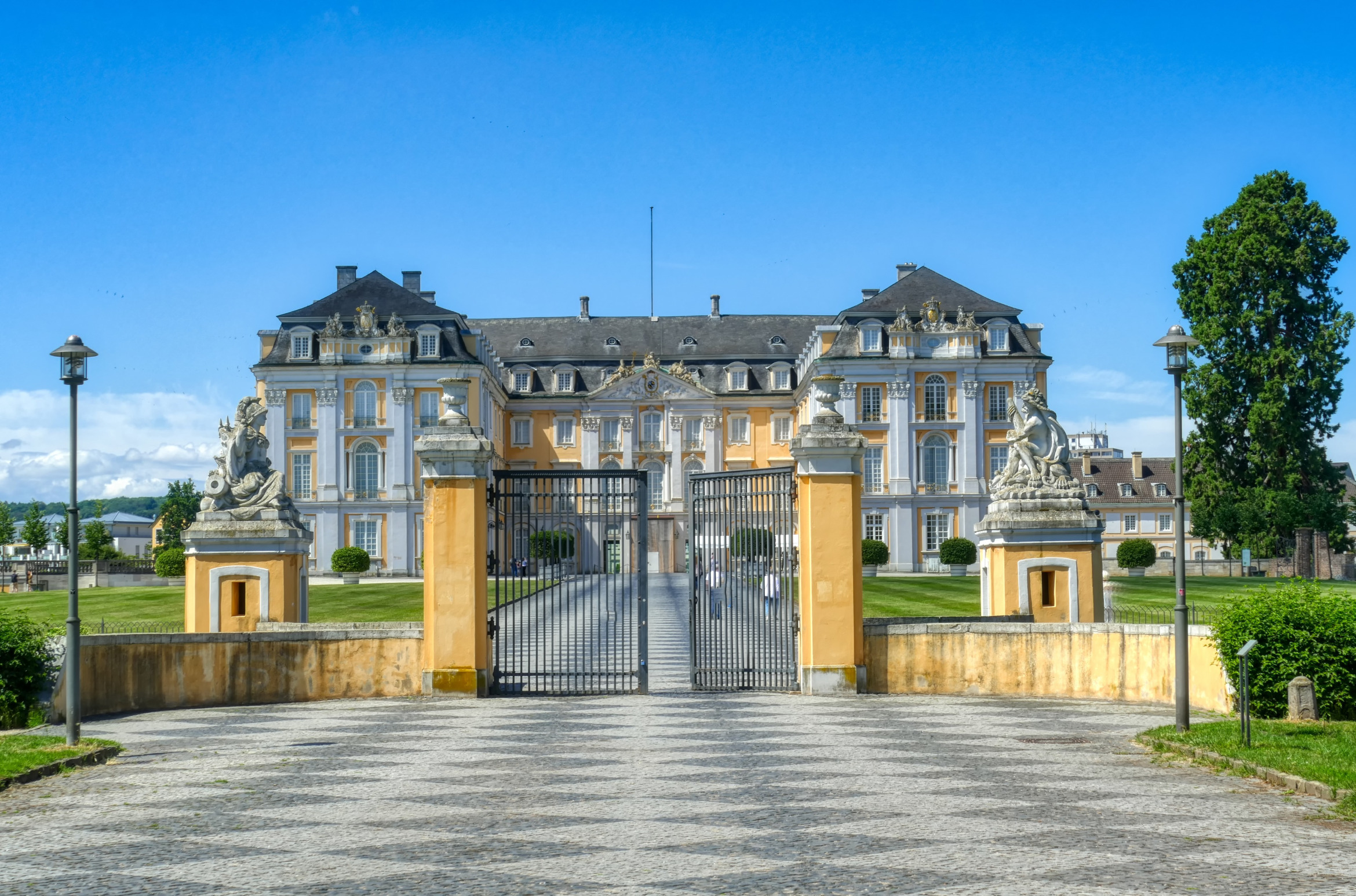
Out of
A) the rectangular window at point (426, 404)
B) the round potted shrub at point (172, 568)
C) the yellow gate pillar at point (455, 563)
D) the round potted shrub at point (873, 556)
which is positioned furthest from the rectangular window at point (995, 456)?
the yellow gate pillar at point (455, 563)

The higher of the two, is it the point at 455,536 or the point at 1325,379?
the point at 1325,379

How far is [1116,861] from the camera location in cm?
700

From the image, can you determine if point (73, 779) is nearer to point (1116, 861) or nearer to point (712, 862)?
point (712, 862)

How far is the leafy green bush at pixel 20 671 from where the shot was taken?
43.4 ft

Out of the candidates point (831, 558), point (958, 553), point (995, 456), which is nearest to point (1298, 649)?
point (831, 558)

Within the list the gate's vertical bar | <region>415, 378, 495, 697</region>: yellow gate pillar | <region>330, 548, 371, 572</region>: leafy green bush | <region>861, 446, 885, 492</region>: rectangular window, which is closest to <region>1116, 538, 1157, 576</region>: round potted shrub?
<region>861, 446, 885, 492</region>: rectangular window

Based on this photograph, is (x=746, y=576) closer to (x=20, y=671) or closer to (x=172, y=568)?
(x=20, y=671)

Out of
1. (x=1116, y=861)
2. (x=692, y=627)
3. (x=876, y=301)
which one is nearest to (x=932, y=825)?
(x=1116, y=861)

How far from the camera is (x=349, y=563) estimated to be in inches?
2295

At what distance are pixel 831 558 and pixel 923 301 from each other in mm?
53602

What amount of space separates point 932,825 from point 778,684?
8403 millimetres

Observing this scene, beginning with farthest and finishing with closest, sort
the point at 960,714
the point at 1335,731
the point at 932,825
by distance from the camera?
1. the point at 960,714
2. the point at 1335,731
3. the point at 932,825

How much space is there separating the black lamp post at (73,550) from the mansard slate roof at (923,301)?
182ft

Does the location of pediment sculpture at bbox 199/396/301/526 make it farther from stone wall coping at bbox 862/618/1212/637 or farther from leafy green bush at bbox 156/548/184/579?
leafy green bush at bbox 156/548/184/579
